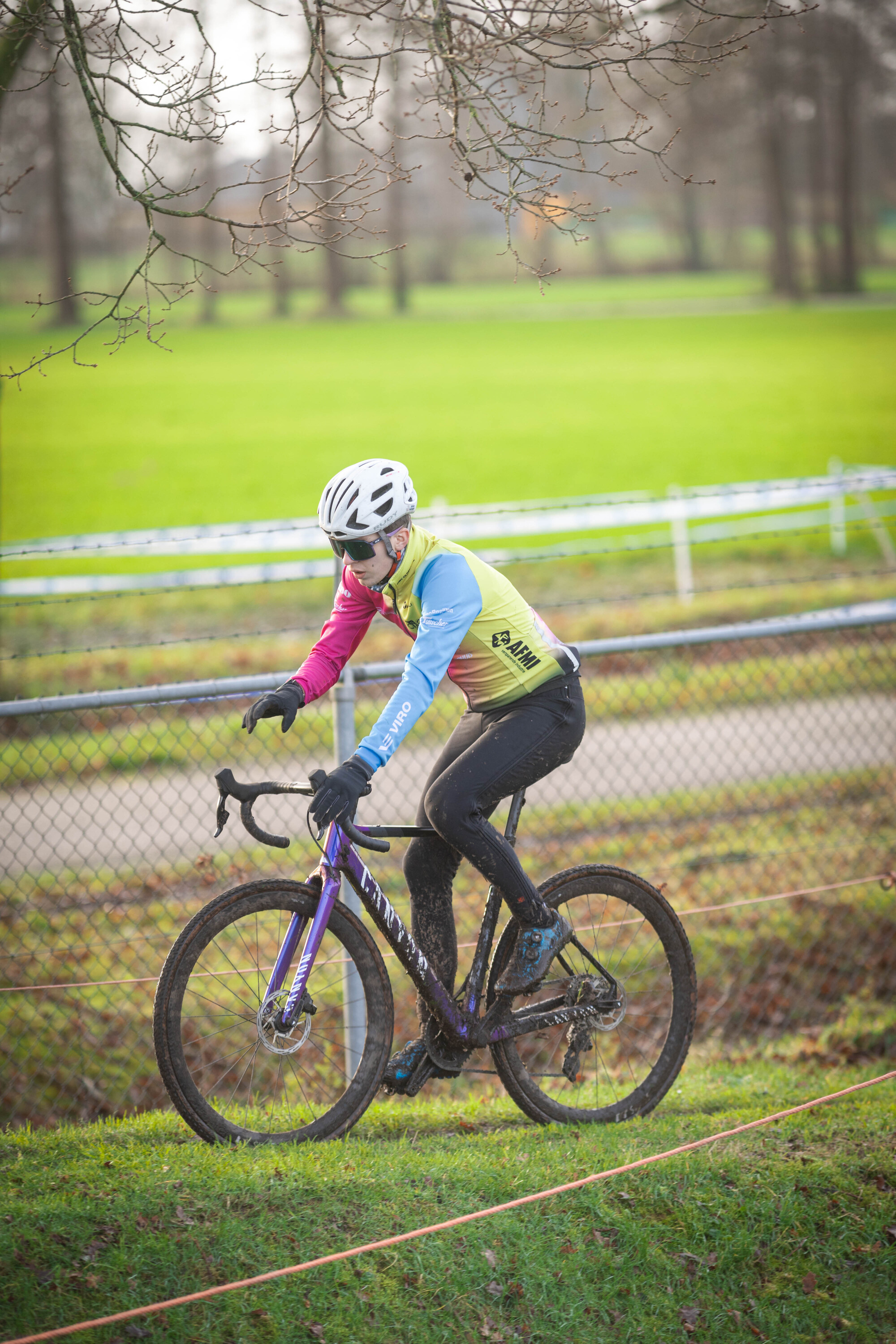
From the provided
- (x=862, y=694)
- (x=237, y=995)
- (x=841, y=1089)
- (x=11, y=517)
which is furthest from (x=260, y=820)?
(x=11, y=517)

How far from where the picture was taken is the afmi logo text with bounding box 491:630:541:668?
3.91 metres

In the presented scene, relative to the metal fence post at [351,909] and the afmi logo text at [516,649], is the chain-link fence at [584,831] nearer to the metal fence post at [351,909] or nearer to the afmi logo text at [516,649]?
the metal fence post at [351,909]

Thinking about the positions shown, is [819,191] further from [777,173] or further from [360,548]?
[360,548]

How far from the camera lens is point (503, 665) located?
155 inches

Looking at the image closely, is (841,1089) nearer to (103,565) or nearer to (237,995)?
(237,995)

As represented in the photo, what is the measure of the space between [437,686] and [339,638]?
24.1 inches

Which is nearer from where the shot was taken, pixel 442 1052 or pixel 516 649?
pixel 516 649

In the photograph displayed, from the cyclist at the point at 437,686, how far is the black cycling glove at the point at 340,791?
2cm

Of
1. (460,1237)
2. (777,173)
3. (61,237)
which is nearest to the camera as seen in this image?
(460,1237)

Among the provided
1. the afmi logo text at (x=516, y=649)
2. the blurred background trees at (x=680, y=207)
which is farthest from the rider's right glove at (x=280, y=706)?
the blurred background trees at (x=680, y=207)

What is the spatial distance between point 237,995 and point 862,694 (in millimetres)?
7762

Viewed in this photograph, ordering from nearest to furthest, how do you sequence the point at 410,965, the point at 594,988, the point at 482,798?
the point at 482,798 → the point at 410,965 → the point at 594,988

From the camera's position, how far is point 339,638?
4.14 metres

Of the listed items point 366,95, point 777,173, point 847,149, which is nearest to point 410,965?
point 366,95
